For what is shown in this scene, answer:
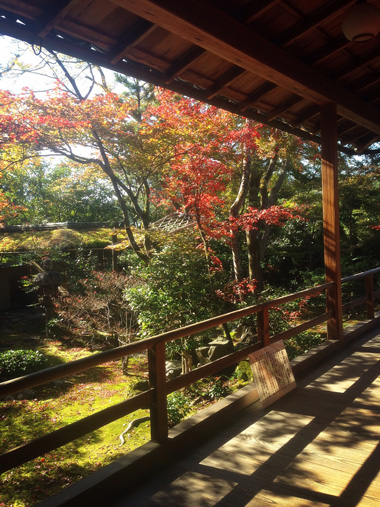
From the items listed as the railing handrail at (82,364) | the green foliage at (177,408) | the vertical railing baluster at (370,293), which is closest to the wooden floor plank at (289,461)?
the railing handrail at (82,364)

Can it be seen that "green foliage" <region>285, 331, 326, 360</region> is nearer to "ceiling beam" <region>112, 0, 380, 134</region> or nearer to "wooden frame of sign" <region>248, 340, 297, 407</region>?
"wooden frame of sign" <region>248, 340, 297, 407</region>

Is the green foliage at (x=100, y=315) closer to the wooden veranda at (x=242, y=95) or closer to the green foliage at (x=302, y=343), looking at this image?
the green foliage at (x=302, y=343)

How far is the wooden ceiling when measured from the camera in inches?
80.5

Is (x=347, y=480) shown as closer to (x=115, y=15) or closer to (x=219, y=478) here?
(x=219, y=478)

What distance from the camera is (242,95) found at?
3584mm

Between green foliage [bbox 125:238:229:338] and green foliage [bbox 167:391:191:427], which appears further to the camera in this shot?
green foliage [bbox 125:238:229:338]

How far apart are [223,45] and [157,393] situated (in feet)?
6.86

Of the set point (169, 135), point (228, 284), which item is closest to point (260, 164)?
point (169, 135)

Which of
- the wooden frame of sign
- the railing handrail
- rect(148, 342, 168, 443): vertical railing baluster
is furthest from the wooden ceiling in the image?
the wooden frame of sign

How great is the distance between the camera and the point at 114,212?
18.3m

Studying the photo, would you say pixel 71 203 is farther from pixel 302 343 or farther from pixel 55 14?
pixel 55 14

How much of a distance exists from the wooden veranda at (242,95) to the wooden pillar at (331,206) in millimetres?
56

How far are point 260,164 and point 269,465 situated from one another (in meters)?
7.62

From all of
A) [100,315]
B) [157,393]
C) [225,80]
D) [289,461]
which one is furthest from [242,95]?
[100,315]
